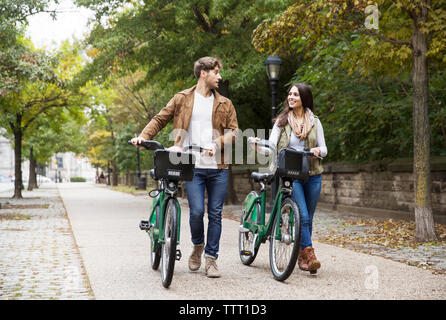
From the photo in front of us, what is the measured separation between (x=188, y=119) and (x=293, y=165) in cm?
109

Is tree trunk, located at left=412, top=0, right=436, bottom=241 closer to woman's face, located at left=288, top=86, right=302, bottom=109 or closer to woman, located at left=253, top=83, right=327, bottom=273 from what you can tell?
woman, located at left=253, top=83, right=327, bottom=273

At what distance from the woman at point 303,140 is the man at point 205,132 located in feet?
1.71

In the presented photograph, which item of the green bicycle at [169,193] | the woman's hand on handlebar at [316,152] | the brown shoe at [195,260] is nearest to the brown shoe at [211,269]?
the brown shoe at [195,260]

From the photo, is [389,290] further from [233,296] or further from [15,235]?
[15,235]

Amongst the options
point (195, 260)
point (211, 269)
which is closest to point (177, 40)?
point (195, 260)

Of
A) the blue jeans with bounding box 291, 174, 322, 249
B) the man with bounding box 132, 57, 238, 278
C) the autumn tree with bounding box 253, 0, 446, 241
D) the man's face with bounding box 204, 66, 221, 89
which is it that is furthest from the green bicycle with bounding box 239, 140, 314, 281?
the autumn tree with bounding box 253, 0, 446, 241

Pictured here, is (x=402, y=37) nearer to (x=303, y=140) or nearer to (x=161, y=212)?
(x=303, y=140)

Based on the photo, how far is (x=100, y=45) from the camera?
15328 millimetres

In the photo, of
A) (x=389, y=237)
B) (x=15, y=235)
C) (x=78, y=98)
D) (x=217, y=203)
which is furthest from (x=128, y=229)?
(x=78, y=98)

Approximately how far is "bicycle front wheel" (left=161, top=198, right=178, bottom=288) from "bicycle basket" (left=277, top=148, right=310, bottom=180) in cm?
105

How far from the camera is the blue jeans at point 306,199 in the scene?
526 centimetres

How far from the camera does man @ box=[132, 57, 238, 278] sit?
5211mm
